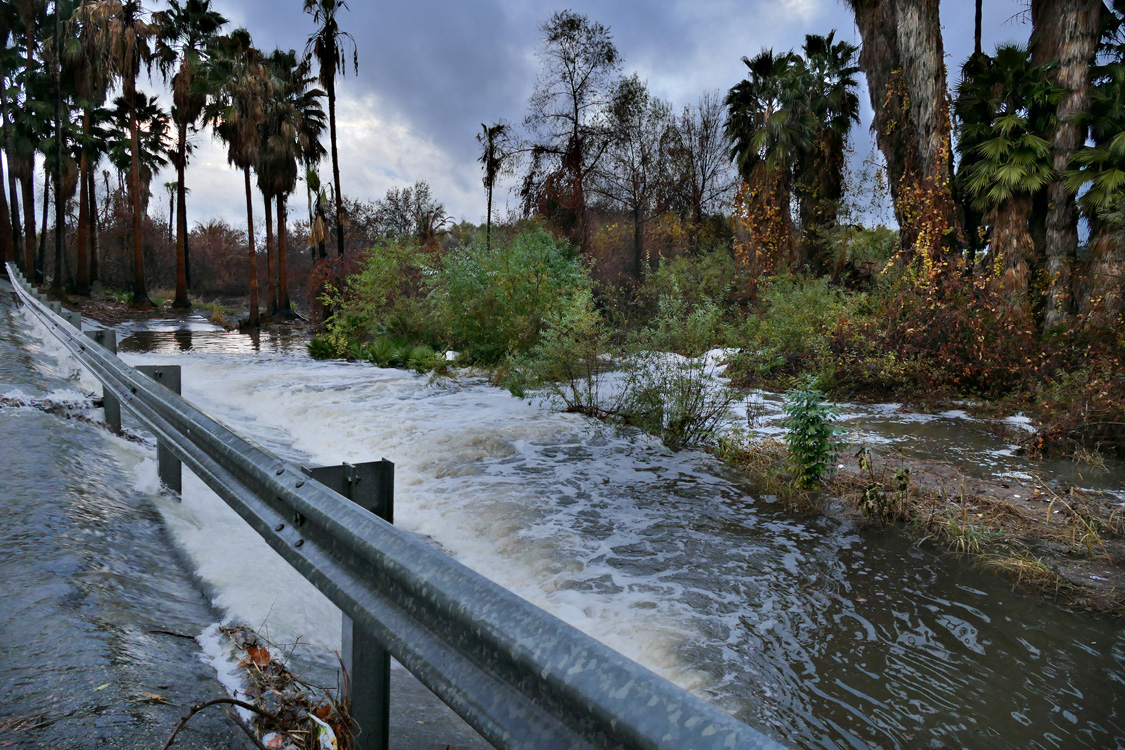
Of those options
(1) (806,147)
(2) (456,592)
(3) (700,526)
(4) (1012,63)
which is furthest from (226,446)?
(1) (806,147)

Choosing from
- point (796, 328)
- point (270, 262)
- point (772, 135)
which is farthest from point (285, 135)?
point (796, 328)

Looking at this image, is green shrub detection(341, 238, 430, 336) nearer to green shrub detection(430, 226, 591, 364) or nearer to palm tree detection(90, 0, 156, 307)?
green shrub detection(430, 226, 591, 364)

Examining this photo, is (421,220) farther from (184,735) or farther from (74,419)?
(184,735)

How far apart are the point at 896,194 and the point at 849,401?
648 centimetres

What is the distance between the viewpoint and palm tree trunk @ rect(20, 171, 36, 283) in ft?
98.7

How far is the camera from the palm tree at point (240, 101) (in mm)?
28844

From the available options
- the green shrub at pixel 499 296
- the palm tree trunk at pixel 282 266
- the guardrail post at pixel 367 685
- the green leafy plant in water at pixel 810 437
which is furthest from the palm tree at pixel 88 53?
the guardrail post at pixel 367 685

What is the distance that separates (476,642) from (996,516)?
5.90m

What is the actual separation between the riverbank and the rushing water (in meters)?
0.24

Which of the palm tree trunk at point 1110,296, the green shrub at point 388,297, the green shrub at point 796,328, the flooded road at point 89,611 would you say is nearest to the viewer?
the flooded road at point 89,611

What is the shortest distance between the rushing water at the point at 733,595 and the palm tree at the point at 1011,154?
9.21m

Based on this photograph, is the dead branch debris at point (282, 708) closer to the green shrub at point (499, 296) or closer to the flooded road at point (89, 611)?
the flooded road at point (89, 611)

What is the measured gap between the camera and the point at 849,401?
1116cm

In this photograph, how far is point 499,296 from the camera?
1412 cm
